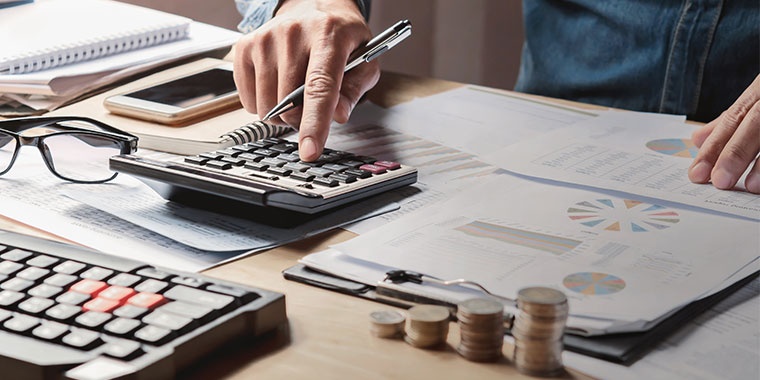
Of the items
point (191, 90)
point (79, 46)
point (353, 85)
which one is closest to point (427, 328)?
point (353, 85)

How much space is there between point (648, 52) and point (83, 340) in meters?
1.01

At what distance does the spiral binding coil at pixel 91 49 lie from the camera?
108 centimetres

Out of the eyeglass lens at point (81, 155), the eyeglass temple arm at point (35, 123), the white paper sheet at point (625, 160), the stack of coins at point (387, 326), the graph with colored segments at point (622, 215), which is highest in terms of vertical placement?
the eyeglass temple arm at point (35, 123)

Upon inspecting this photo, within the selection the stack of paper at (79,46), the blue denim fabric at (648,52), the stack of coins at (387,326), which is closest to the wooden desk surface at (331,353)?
the stack of coins at (387,326)

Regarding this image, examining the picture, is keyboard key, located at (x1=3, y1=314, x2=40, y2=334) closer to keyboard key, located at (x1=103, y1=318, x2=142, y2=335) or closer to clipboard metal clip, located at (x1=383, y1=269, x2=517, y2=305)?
keyboard key, located at (x1=103, y1=318, x2=142, y2=335)

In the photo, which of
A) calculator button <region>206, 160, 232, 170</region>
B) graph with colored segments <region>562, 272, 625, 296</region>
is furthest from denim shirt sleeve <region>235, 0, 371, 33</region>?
graph with colored segments <region>562, 272, 625, 296</region>

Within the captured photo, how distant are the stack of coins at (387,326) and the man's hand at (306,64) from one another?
36cm

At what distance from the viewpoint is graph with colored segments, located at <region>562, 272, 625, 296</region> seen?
1.84 feet

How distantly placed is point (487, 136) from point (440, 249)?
13.4 inches

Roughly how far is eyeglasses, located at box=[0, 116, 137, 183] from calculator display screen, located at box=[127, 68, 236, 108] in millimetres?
136

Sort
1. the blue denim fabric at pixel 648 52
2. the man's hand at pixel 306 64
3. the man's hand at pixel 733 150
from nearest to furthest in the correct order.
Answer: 1. the man's hand at pixel 733 150
2. the man's hand at pixel 306 64
3. the blue denim fabric at pixel 648 52

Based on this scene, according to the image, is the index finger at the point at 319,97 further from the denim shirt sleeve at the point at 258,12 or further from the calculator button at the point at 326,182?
the denim shirt sleeve at the point at 258,12

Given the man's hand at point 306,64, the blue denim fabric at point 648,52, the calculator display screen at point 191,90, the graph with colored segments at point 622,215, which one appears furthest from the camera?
the blue denim fabric at point 648,52

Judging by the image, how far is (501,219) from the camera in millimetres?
694
